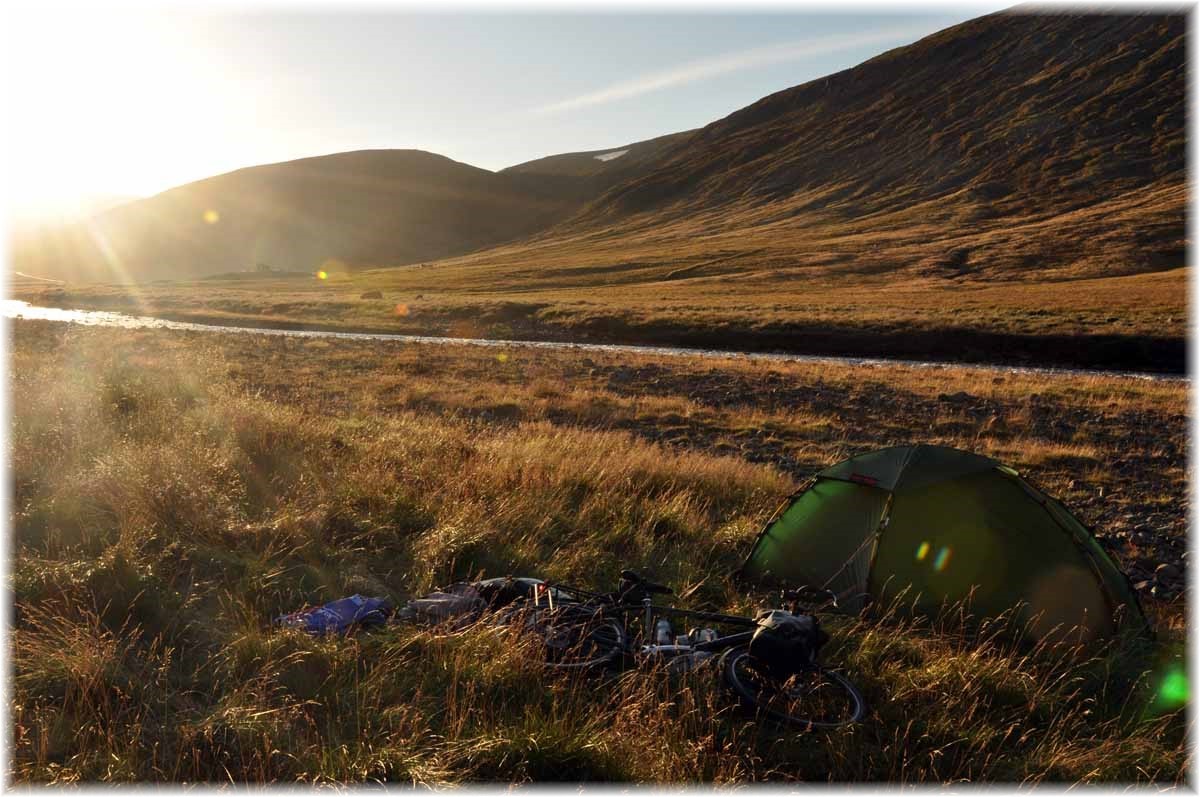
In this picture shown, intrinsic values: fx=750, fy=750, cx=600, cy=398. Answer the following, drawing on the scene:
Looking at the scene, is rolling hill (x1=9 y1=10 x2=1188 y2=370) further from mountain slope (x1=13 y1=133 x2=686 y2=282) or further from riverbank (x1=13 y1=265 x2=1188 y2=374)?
mountain slope (x1=13 y1=133 x2=686 y2=282)

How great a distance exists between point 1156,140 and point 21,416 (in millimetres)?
131539

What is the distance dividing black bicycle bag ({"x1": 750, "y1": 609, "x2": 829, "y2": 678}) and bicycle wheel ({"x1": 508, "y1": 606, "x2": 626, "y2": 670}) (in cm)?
87

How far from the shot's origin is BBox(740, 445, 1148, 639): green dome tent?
6.33 m

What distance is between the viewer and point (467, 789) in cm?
343

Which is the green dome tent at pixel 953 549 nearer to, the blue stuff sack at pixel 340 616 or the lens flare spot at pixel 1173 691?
the lens flare spot at pixel 1173 691

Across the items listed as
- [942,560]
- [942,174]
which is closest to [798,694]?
[942,560]

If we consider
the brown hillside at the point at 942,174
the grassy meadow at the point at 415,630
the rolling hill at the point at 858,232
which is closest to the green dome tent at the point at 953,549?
the grassy meadow at the point at 415,630

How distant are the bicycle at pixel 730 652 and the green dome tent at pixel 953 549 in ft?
6.32

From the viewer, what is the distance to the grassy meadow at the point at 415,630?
3725 mm

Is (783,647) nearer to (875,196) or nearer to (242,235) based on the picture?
(875,196)

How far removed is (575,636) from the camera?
492cm

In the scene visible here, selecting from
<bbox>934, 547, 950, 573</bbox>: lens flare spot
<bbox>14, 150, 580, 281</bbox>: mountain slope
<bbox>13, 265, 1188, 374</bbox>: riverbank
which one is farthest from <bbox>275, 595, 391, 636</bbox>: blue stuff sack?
<bbox>14, 150, 580, 281</bbox>: mountain slope

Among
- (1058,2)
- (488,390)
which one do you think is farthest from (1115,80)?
(488,390)

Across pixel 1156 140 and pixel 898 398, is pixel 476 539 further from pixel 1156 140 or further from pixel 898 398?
pixel 1156 140
